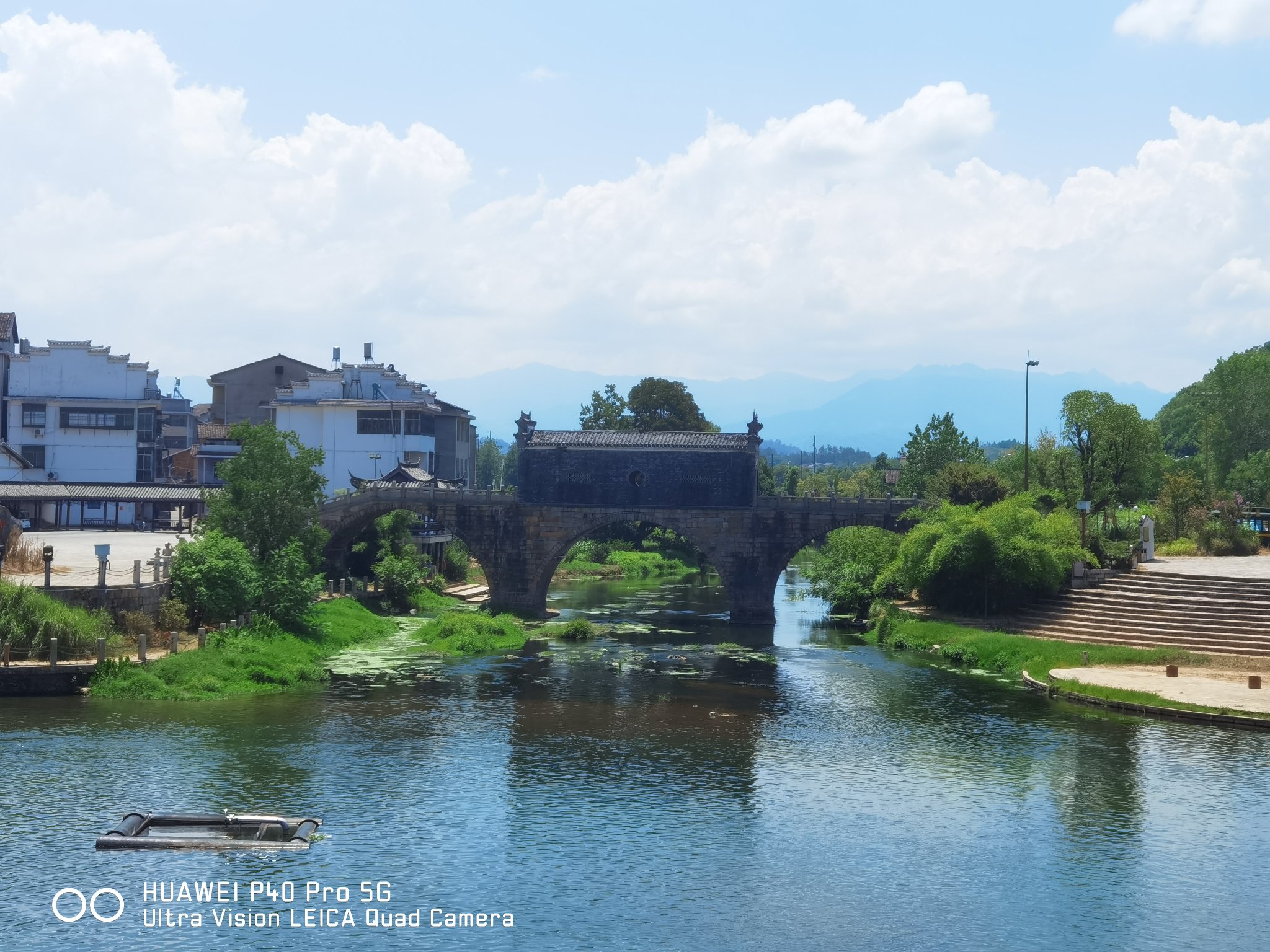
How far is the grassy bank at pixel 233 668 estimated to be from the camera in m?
41.4

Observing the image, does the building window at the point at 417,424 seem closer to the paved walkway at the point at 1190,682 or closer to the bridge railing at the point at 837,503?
the bridge railing at the point at 837,503

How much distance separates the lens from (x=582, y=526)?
2763 inches

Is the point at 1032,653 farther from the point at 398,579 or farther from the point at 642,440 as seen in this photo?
the point at 398,579

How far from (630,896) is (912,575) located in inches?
1522

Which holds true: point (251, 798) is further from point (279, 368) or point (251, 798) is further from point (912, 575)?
point (279, 368)

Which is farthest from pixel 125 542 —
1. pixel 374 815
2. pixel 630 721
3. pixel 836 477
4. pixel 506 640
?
pixel 836 477

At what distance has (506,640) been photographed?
5853 cm

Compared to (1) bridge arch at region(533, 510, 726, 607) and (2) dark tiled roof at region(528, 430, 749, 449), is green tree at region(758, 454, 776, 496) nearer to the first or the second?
(2) dark tiled roof at region(528, 430, 749, 449)

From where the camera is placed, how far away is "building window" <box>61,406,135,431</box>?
87.2 m

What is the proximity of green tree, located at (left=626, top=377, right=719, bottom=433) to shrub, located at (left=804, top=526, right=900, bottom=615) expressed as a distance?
3290 centimetres

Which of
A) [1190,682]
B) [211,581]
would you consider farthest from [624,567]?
[1190,682]

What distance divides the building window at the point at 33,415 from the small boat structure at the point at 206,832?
66252mm

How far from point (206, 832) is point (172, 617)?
22.3 meters

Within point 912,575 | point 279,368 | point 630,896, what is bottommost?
point 630,896
